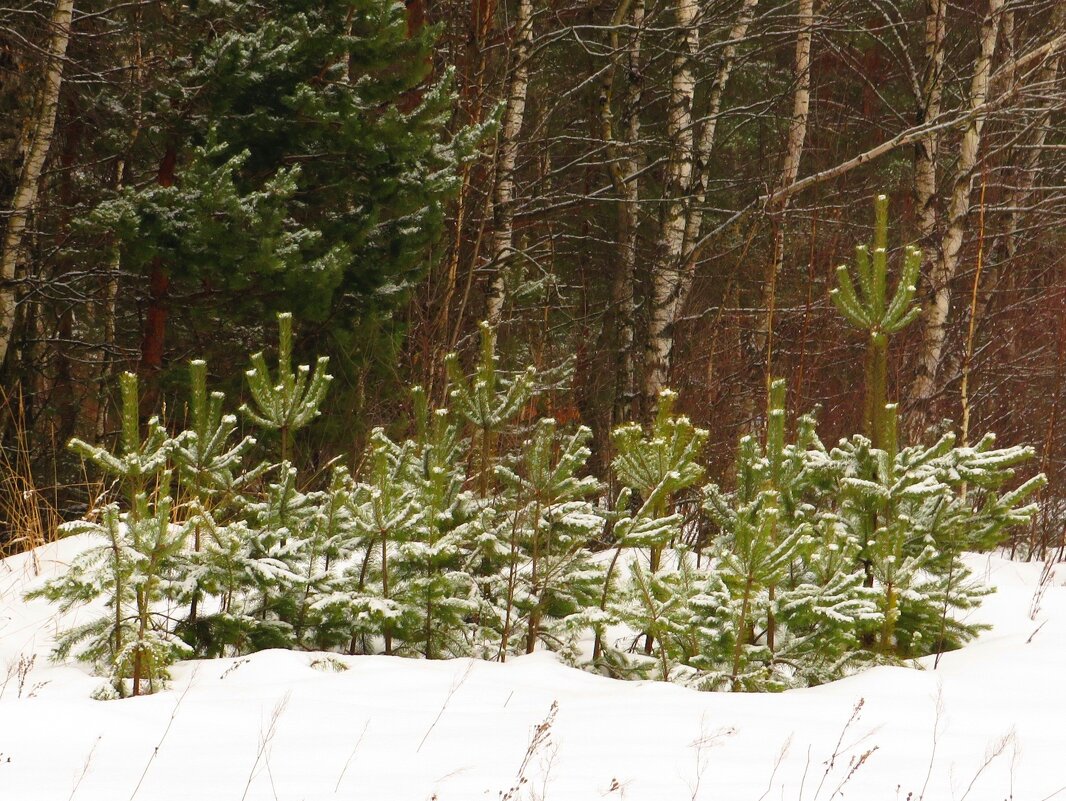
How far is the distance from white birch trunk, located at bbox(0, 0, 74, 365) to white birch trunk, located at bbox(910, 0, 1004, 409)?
7066 millimetres

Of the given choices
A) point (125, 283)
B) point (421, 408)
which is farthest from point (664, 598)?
point (125, 283)

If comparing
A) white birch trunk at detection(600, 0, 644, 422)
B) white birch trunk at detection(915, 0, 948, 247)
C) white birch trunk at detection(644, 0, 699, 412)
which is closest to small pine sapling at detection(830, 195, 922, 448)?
white birch trunk at detection(644, 0, 699, 412)

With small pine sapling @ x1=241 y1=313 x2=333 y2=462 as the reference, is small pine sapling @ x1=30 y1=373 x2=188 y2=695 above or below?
below

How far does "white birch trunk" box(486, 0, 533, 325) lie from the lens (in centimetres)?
858

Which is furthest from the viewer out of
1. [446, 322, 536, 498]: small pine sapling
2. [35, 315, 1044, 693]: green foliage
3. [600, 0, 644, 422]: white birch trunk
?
[600, 0, 644, 422]: white birch trunk

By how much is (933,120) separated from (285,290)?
518 cm

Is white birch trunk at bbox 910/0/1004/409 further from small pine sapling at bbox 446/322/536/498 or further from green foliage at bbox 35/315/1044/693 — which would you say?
small pine sapling at bbox 446/322/536/498

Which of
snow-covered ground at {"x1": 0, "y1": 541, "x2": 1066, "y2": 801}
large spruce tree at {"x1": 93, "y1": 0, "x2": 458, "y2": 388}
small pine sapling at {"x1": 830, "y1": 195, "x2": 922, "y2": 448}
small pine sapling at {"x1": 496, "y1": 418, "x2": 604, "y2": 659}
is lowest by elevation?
snow-covered ground at {"x1": 0, "y1": 541, "x2": 1066, "y2": 801}

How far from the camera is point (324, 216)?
8.37 metres

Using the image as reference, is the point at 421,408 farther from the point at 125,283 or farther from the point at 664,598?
the point at 125,283

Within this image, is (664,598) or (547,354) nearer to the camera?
(664,598)

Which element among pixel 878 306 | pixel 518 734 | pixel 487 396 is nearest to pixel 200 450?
pixel 487 396

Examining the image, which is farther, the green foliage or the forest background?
the forest background

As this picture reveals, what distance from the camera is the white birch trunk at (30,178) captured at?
24.6 feet
